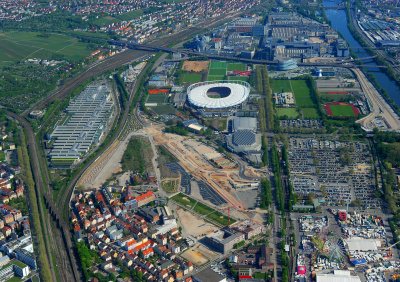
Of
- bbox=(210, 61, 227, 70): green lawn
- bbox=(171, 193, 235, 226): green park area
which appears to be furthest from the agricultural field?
bbox=(171, 193, 235, 226): green park area

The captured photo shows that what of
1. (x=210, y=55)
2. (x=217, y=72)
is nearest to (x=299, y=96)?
(x=217, y=72)

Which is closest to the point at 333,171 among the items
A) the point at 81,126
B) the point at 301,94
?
the point at 301,94

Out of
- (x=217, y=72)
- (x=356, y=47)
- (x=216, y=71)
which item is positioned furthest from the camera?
(x=356, y=47)

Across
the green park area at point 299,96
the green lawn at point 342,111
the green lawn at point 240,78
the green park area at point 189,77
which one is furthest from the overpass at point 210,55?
the green lawn at point 342,111

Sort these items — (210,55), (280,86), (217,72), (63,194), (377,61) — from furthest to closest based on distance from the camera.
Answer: (210,55) < (377,61) < (217,72) < (280,86) < (63,194)

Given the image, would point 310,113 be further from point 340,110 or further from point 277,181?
point 277,181

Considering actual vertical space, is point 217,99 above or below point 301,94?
above

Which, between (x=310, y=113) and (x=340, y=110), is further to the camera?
(x=340, y=110)

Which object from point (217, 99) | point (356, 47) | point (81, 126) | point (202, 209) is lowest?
point (356, 47)
